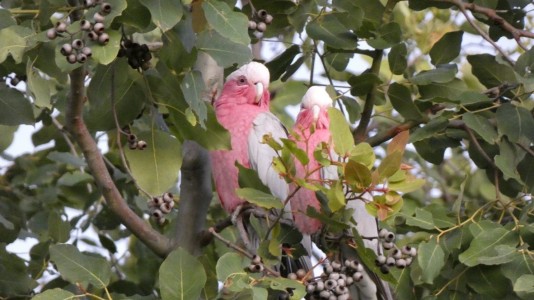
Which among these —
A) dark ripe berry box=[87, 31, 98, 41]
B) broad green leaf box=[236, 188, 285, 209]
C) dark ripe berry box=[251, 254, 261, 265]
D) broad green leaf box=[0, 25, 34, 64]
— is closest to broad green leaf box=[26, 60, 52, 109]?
broad green leaf box=[0, 25, 34, 64]

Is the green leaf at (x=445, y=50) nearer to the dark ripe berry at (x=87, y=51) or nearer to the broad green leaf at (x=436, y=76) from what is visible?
the broad green leaf at (x=436, y=76)

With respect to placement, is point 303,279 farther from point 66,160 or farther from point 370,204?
point 66,160

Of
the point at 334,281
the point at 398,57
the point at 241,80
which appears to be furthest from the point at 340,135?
the point at 241,80

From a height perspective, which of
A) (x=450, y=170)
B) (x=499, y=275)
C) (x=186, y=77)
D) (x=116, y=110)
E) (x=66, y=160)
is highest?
(x=186, y=77)

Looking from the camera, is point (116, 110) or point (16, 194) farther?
point (16, 194)

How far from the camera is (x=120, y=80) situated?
3529 mm

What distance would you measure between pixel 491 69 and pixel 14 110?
6.16 ft

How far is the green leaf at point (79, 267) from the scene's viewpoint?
3.41m

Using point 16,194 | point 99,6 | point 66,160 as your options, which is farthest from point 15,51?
point 16,194

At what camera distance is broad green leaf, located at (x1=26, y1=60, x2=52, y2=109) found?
10.8 feet

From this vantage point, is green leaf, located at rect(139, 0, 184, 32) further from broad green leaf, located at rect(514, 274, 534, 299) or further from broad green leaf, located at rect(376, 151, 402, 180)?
broad green leaf, located at rect(514, 274, 534, 299)

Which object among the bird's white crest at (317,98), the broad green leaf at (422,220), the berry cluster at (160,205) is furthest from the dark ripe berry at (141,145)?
the bird's white crest at (317,98)

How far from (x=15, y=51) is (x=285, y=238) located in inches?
41.8

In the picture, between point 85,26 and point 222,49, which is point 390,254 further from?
point 85,26
